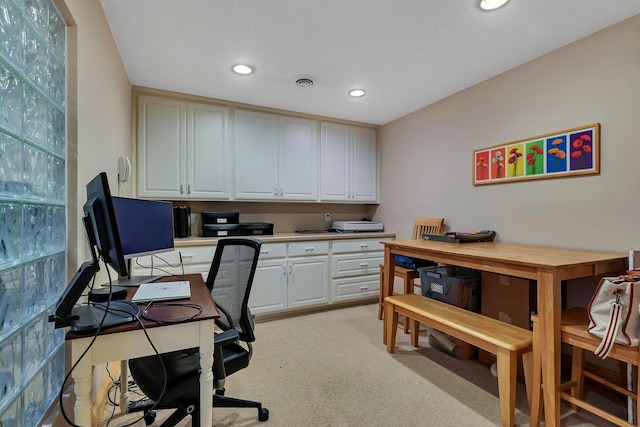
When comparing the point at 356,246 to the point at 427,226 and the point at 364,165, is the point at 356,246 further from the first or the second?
the point at 364,165

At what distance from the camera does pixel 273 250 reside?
3.16 metres

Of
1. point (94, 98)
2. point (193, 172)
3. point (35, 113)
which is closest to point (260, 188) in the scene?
point (193, 172)

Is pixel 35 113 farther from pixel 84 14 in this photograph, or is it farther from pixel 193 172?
pixel 193 172

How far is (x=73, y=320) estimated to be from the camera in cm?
98

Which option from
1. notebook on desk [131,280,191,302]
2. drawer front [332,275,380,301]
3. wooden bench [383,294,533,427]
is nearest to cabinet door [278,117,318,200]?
drawer front [332,275,380,301]

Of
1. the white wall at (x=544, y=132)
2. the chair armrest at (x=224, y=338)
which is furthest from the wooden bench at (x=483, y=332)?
the chair armrest at (x=224, y=338)

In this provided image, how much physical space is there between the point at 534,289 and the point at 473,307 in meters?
0.49

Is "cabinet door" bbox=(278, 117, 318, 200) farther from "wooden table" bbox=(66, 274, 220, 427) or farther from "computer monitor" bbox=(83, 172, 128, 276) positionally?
"computer monitor" bbox=(83, 172, 128, 276)

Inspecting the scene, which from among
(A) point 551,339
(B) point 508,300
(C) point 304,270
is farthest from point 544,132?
(C) point 304,270

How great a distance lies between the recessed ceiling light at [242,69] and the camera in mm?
2453

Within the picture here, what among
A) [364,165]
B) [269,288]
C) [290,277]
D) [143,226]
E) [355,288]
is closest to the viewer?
[143,226]

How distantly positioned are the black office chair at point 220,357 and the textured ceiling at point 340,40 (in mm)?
1408

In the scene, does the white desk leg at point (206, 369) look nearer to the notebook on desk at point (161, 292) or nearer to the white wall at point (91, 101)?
the notebook on desk at point (161, 292)

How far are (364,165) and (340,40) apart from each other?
82.1 inches
